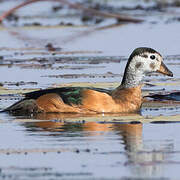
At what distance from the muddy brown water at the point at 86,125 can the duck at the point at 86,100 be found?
244 mm

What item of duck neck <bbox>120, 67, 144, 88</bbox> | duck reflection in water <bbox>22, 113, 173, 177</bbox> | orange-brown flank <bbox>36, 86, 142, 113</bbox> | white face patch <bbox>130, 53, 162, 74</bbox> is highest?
white face patch <bbox>130, 53, 162, 74</bbox>

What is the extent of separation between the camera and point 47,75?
18984 millimetres

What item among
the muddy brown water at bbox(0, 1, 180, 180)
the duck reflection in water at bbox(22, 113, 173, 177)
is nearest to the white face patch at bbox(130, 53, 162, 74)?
the muddy brown water at bbox(0, 1, 180, 180)

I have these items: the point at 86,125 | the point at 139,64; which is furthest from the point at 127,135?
the point at 139,64

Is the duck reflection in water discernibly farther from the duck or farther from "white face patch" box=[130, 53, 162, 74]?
"white face patch" box=[130, 53, 162, 74]

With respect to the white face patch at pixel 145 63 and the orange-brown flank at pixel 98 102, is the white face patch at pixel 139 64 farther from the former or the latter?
the orange-brown flank at pixel 98 102

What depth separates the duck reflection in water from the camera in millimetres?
10055

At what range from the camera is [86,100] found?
1442 centimetres

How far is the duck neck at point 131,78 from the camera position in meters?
15.0

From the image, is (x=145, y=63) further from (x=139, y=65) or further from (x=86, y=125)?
(x=86, y=125)

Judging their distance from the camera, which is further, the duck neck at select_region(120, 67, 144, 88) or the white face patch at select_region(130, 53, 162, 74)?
the white face patch at select_region(130, 53, 162, 74)

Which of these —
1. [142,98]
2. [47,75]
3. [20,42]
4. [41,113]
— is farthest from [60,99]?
[20,42]

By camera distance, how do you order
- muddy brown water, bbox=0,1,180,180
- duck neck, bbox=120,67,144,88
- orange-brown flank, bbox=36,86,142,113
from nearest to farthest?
muddy brown water, bbox=0,1,180,180
orange-brown flank, bbox=36,86,142,113
duck neck, bbox=120,67,144,88

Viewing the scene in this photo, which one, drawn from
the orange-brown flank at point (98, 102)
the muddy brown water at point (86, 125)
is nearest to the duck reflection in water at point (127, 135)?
the muddy brown water at point (86, 125)
